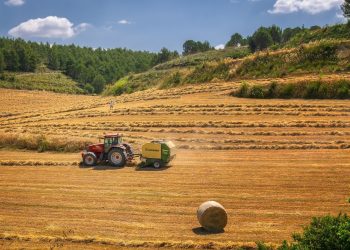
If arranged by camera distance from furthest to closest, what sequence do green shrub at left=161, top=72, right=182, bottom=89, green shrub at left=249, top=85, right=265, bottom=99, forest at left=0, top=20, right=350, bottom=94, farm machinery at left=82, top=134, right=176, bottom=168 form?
forest at left=0, top=20, right=350, bottom=94 → green shrub at left=161, top=72, right=182, bottom=89 → green shrub at left=249, top=85, right=265, bottom=99 → farm machinery at left=82, top=134, right=176, bottom=168

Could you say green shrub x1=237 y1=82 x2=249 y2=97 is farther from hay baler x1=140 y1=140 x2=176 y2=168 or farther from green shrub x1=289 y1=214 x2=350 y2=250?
green shrub x1=289 y1=214 x2=350 y2=250

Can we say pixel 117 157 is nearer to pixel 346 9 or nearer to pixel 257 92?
pixel 257 92

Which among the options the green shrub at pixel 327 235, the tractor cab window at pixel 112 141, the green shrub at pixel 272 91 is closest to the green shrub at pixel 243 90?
the green shrub at pixel 272 91

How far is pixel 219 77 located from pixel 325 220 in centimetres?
5245

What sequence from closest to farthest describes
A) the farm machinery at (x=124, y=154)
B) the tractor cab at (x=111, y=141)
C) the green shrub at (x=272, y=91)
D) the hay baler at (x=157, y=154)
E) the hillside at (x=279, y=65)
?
the hay baler at (x=157, y=154) < the farm machinery at (x=124, y=154) < the tractor cab at (x=111, y=141) < the green shrub at (x=272, y=91) < the hillside at (x=279, y=65)

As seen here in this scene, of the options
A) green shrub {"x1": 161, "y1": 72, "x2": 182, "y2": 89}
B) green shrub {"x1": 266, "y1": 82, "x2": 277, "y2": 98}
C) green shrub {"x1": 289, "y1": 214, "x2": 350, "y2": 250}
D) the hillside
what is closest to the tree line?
green shrub {"x1": 161, "y1": 72, "x2": 182, "y2": 89}

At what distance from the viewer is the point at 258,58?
62.6 meters

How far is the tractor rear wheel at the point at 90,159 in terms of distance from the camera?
28156mm

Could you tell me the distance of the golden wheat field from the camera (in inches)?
669

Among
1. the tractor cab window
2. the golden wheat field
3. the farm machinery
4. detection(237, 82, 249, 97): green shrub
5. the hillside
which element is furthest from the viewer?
the hillside

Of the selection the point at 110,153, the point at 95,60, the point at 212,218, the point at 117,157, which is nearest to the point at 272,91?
the point at 117,157

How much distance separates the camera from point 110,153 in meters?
27.9

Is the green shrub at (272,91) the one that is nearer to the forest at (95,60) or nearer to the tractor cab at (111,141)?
the tractor cab at (111,141)

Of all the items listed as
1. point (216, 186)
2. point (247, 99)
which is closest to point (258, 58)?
point (247, 99)
